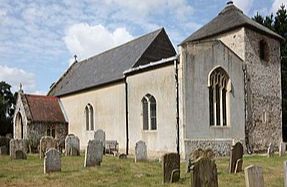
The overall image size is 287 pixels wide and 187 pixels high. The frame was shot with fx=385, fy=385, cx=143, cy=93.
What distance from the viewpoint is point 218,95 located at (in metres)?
22.4

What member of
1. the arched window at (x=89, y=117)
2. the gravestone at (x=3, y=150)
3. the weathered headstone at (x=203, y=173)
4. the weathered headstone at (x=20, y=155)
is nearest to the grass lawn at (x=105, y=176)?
the weathered headstone at (x=203, y=173)

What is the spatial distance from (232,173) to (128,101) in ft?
39.9

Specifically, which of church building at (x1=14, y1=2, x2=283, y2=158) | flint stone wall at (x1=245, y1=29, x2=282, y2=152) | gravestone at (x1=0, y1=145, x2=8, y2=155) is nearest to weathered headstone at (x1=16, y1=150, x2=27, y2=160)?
gravestone at (x1=0, y1=145, x2=8, y2=155)

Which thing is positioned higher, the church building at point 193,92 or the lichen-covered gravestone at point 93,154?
the church building at point 193,92

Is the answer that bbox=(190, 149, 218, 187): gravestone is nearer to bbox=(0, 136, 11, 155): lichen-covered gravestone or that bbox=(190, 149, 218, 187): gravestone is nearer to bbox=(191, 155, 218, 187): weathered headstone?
bbox=(191, 155, 218, 187): weathered headstone

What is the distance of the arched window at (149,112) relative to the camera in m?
23.4

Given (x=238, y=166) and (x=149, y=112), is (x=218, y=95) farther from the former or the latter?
(x=238, y=166)

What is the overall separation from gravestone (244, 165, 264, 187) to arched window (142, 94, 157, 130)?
14.2 meters

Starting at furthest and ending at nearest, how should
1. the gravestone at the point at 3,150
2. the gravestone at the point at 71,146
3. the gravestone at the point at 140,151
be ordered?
the gravestone at the point at 3,150 → the gravestone at the point at 71,146 → the gravestone at the point at 140,151

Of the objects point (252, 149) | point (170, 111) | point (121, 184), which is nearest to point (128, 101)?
point (170, 111)

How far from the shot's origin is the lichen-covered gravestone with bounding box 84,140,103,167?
16.1m

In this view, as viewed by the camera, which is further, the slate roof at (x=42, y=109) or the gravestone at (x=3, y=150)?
the slate roof at (x=42, y=109)

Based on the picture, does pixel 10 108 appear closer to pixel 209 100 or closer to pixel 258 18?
pixel 258 18

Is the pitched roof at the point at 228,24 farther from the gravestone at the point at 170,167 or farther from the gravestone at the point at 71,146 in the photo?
the gravestone at the point at 170,167
